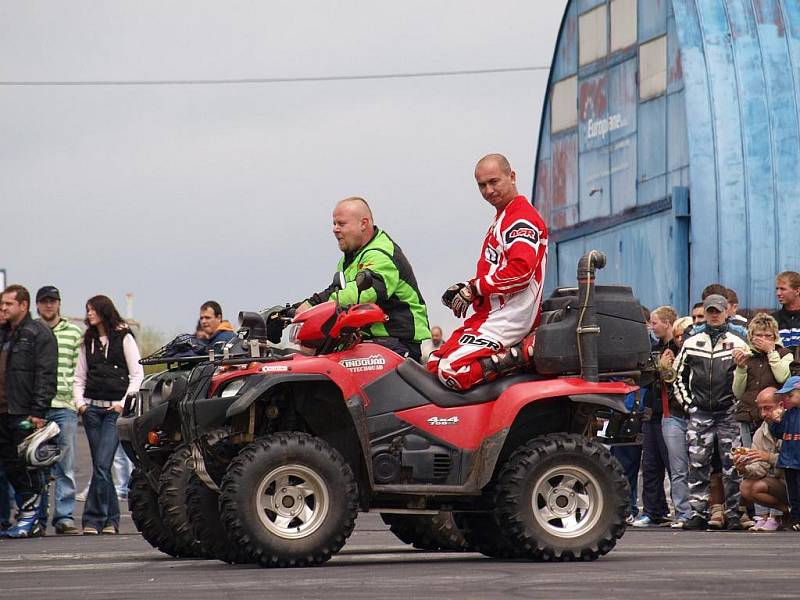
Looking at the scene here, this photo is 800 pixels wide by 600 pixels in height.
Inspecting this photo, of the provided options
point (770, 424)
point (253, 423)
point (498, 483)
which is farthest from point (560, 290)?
point (770, 424)

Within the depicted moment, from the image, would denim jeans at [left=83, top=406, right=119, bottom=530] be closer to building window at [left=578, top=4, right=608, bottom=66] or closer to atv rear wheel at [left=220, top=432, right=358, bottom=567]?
atv rear wheel at [left=220, top=432, right=358, bottom=567]

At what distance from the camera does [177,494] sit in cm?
1103

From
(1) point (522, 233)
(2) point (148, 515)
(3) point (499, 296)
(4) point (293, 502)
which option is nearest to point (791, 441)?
(3) point (499, 296)

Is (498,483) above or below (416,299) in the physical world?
below

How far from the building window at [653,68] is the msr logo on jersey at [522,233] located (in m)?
8.65

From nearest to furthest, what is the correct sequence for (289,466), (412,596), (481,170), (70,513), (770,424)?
(412,596)
(289,466)
(481,170)
(770,424)
(70,513)

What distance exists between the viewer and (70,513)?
15.5 m

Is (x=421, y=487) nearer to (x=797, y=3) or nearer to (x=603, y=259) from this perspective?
(x=603, y=259)

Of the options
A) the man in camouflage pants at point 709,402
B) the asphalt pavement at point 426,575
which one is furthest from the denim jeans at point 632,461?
the asphalt pavement at point 426,575

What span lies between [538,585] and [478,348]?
2045 millimetres

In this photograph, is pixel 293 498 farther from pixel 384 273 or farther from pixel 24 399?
pixel 24 399

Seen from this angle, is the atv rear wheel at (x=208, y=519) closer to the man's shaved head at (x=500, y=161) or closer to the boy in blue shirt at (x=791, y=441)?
the man's shaved head at (x=500, y=161)

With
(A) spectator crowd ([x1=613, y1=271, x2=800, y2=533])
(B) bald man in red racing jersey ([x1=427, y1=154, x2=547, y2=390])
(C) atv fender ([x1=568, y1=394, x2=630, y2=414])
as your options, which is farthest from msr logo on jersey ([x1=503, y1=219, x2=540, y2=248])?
(A) spectator crowd ([x1=613, y1=271, x2=800, y2=533])

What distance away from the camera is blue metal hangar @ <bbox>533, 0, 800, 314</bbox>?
57.7ft
